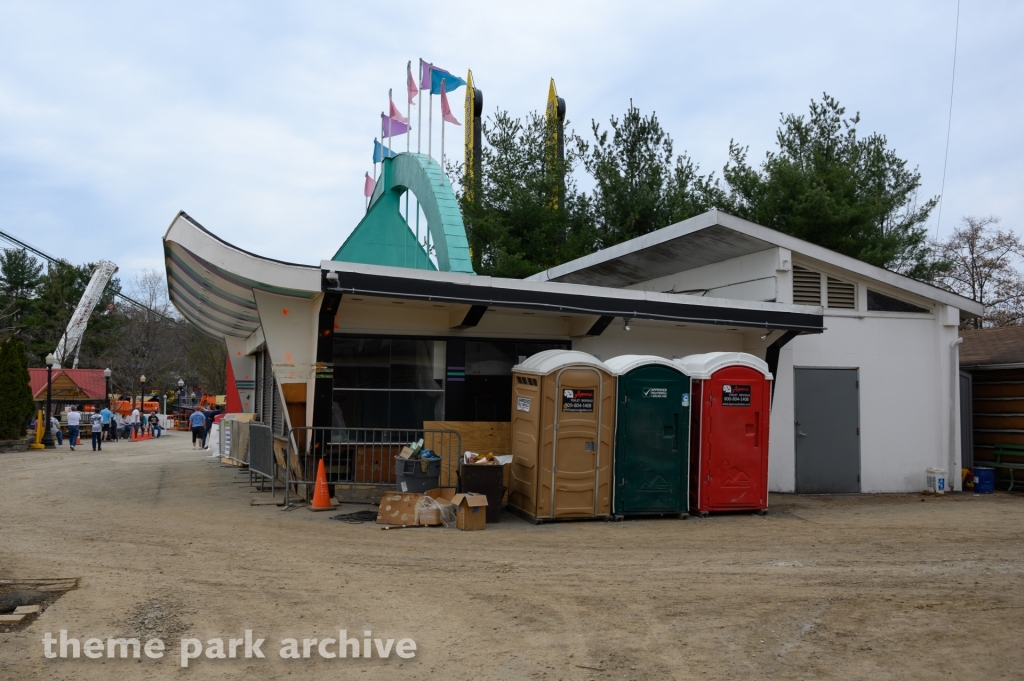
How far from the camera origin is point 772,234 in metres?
14.4

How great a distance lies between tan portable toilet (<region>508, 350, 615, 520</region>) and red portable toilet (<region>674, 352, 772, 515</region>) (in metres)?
1.45

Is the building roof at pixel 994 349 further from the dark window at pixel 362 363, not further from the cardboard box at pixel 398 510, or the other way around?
the cardboard box at pixel 398 510

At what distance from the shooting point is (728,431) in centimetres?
1164

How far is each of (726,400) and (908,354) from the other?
591 cm

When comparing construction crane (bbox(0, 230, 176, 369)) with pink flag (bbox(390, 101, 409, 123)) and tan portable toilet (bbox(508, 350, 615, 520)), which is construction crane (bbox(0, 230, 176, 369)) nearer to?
pink flag (bbox(390, 101, 409, 123))

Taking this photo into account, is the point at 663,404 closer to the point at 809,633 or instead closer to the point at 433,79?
the point at 809,633

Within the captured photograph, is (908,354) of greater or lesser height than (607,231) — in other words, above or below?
below

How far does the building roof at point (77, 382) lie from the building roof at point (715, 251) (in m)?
33.1

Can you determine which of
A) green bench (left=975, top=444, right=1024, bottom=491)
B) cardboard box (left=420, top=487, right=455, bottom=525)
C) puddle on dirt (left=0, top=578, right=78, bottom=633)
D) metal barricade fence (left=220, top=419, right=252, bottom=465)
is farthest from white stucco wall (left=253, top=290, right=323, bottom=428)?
green bench (left=975, top=444, right=1024, bottom=491)

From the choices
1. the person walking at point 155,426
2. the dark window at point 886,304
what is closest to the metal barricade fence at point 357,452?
the dark window at point 886,304

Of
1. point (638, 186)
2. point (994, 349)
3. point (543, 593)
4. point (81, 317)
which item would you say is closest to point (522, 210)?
point (638, 186)

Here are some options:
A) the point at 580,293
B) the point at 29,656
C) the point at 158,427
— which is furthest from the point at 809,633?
the point at 158,427

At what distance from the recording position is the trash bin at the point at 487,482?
10.7 m

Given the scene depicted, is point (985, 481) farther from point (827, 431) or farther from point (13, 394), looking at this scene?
point (13, 394)
